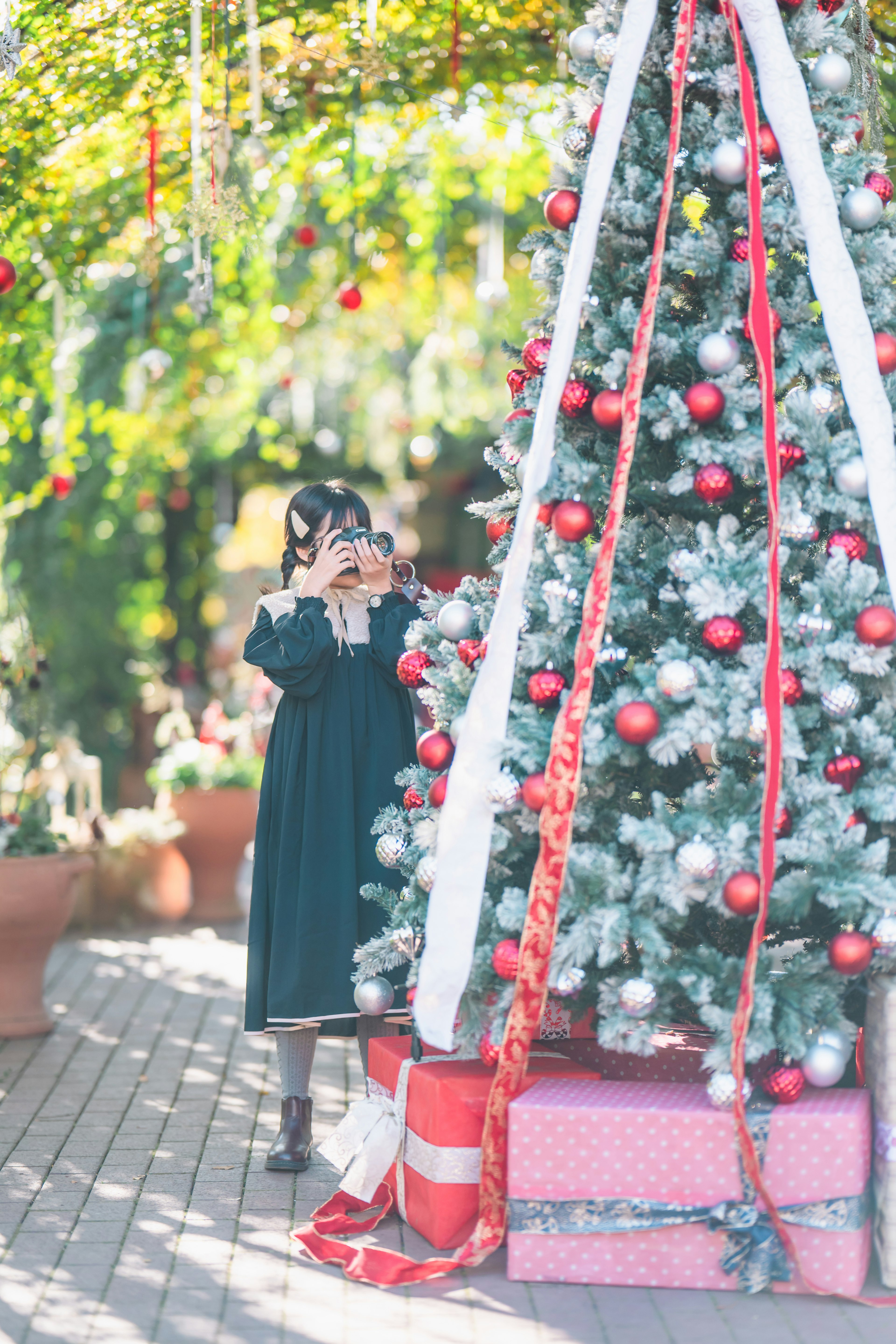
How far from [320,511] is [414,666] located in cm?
69

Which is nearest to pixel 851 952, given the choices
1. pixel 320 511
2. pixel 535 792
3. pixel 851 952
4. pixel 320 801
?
pixel 851 952

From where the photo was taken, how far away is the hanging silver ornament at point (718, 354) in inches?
126

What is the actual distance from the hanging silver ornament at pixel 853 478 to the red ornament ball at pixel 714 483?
0.25 meters

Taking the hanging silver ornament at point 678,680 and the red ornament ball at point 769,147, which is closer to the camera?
the hanging silver ornament at point 678,680

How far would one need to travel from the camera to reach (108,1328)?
116 inches

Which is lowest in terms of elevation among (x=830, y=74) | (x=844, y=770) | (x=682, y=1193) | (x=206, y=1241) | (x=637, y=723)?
(x=206, y=1241)

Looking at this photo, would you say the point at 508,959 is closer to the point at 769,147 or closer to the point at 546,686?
the point at 546,686

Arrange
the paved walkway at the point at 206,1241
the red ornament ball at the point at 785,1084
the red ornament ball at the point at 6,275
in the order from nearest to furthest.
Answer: the paved walkway at the point at 206,1241 < the red ornament ball at the point at 785,1084 < the red ornament ball at the point at 6,275

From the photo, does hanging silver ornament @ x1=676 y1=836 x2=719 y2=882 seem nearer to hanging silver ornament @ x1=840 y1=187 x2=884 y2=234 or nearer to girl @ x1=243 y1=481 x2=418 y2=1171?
girl @ x1=243 y1=481 x2=418 y2=1171

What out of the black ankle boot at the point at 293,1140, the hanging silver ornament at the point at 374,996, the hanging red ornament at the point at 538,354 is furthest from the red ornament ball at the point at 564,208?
the black ankle boot at the point at 293,1140

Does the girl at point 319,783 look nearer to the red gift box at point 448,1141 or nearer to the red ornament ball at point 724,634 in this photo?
the red gift box at point 448,1141

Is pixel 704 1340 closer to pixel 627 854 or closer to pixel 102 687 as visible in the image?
pixel 627 854

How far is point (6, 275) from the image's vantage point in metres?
4.67

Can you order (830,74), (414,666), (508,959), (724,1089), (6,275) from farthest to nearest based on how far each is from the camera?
(6,275)
(414,666)
(830,74)
(508,959)
(724,1089)
